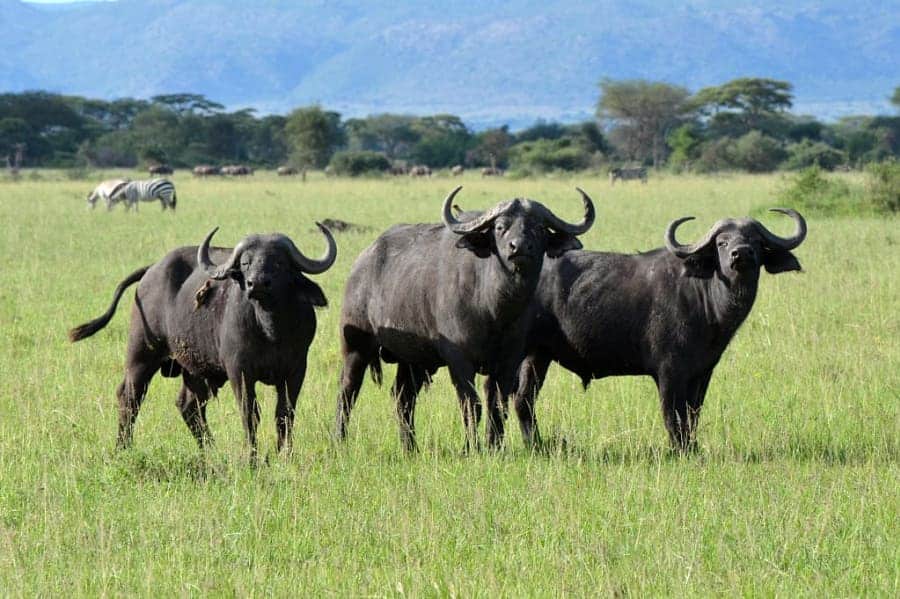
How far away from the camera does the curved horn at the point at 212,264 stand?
696 centimetres

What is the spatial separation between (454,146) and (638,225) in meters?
65.4

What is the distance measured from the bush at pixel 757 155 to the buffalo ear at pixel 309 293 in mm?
54351

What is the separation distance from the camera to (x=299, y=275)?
23.0 feet

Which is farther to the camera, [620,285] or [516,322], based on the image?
[620,285]

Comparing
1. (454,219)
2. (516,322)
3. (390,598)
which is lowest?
(390,598)

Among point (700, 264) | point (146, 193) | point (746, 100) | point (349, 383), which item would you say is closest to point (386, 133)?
point (746, 100)

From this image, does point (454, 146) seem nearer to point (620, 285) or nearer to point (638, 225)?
point (638, 225)

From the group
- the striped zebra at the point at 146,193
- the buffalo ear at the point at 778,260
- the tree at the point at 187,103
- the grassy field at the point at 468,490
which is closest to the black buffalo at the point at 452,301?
the grassy field at the point at 468,490

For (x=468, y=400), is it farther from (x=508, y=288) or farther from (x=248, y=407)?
(x=248, y=407)

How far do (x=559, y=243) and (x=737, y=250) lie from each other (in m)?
0.93

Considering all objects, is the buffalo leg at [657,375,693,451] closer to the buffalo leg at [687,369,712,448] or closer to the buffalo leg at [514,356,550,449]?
the buffalo leg at [687,369,712,448]

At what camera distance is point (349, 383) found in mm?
8164

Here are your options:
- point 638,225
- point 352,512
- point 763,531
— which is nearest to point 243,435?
point 352,512

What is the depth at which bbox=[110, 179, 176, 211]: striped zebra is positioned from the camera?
3123cm
